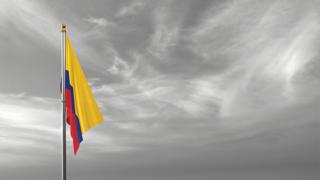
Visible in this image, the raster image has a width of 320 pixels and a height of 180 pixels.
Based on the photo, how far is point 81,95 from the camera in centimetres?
2033

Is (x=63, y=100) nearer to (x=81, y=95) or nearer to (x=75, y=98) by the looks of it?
(x=75, y=98)

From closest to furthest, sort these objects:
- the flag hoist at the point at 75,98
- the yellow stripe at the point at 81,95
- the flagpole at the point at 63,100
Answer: the flagpole at the point at 63,100
the flag hoist at the point at 75,98
the yellow stripe at the point at 81,95

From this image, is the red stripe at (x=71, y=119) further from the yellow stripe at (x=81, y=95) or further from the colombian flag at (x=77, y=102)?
the yellow stripe at (x=81, y=95)

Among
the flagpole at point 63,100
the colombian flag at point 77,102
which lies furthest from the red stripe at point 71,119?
the flagpole at point 63,100

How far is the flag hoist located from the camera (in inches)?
787

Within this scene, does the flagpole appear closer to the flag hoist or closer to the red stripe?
the flag hoist

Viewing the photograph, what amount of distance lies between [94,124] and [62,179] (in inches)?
132

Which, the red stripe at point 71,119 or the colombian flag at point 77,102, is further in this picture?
the colombian flag at point 77,102

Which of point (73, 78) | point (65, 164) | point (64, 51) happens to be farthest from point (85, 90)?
point (65, 164)

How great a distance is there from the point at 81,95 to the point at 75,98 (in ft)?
1.24

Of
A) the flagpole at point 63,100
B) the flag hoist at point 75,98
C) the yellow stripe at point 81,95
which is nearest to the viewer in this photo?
the flagpole at point 63,100

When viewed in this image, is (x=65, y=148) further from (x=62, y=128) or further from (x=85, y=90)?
(x=85, y=90)

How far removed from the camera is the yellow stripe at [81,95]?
2017 cm

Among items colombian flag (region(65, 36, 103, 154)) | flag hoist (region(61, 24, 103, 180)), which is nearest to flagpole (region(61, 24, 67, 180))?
flag hoist (region(61, 24, 103, 180))
